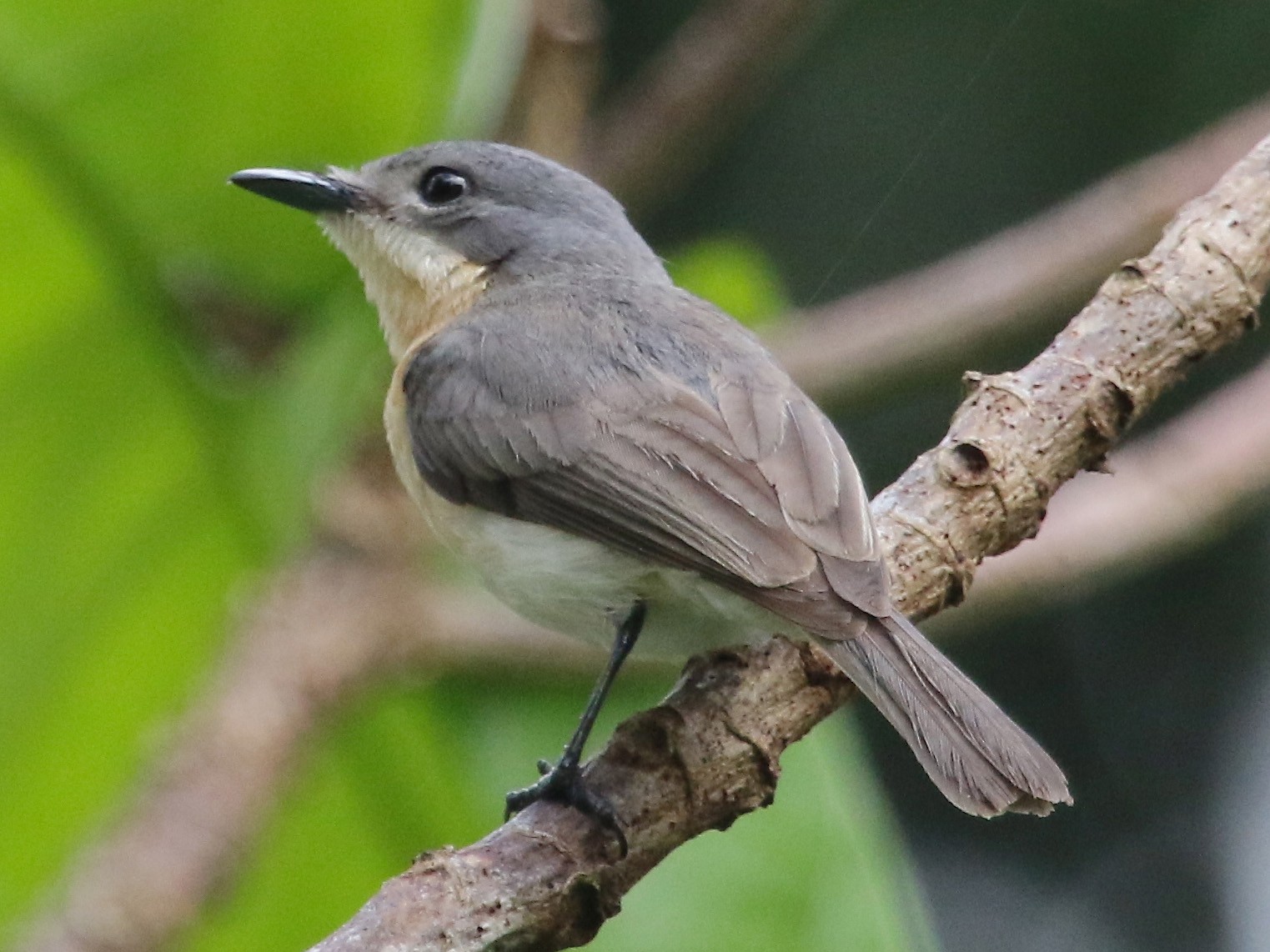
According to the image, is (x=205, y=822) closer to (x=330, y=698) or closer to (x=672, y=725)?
(x=330, y=698)

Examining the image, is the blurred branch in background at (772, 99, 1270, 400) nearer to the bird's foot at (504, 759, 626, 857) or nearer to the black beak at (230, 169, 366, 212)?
the black beak at (230, 169, 366, 212)

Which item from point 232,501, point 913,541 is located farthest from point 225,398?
point 913,541

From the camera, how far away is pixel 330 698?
3.57 meters

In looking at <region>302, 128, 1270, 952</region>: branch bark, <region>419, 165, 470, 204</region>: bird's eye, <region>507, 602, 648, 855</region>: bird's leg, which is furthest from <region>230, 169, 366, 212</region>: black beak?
<region>302, 128, 1270, 952</region>: branch bark

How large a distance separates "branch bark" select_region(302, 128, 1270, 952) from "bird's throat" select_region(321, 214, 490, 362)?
120cm

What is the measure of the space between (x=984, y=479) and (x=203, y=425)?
1.95 meters

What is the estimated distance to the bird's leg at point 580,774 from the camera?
2.28 meters

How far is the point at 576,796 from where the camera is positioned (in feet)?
7.50

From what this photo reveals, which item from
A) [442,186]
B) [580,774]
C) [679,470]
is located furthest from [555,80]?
[580,774]

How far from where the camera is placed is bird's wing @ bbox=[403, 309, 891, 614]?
2514 mm

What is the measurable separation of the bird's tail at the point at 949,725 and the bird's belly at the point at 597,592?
0.16 metres


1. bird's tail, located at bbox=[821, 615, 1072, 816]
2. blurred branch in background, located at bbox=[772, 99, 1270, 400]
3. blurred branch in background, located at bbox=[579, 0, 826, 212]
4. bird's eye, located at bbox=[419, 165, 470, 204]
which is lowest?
bird's tail, located at bbox=[821, 615, 1072, 816]

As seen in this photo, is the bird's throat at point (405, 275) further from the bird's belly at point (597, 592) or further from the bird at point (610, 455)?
the bird's belly at point (597, 592)

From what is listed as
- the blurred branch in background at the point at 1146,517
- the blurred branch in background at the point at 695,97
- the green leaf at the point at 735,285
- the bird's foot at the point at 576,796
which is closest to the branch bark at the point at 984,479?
the bird's foot at the point at 576,796
